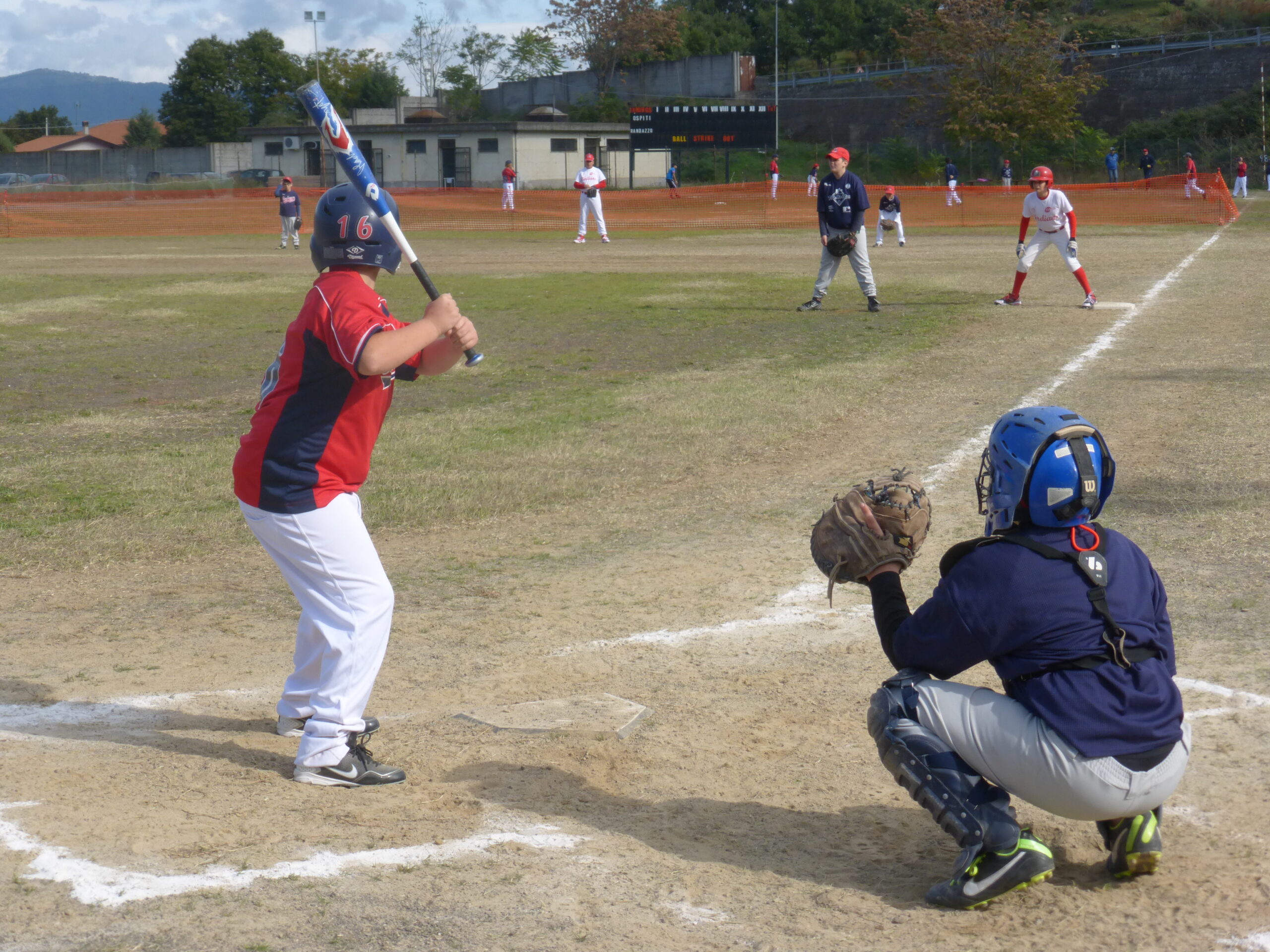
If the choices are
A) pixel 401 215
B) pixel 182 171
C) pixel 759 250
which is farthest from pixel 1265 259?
pixel 182 171

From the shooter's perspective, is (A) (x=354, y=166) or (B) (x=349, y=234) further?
(A) (x=354, y=166)

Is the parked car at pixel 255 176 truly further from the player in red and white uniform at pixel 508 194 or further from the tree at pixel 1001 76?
the tree at pixel 1001 76

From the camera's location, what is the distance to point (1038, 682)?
319 centimetres

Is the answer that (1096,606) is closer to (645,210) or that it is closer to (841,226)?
(841,226)

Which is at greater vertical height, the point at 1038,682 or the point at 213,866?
the point at 1038,682

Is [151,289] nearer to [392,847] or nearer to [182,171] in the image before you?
[392,847]

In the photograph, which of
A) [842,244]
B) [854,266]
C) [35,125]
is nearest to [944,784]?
[842,244]

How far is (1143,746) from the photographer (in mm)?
3166

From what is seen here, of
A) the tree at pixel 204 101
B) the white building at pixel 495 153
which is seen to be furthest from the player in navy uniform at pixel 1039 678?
the tree at pixel 204 101

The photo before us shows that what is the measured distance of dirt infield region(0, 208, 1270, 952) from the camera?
329 cm

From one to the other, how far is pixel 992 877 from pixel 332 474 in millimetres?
2335

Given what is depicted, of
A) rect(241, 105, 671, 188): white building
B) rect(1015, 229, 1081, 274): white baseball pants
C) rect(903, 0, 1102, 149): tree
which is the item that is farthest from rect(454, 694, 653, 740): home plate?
rect(241, 105, 671, 188): white building

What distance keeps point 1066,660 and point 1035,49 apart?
60072 mm

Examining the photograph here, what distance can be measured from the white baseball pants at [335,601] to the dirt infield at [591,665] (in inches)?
9.7
